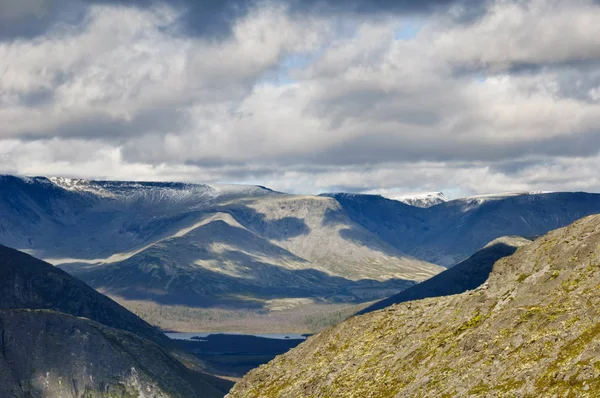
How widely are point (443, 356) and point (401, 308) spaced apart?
37501 mm

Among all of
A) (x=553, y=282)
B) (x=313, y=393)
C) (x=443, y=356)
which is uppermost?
(x=553, y=282)

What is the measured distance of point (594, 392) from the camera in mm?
89625

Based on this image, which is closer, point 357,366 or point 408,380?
point 408,380

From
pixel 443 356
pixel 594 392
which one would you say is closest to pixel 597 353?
pixel 594 392

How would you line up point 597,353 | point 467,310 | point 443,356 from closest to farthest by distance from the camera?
point 597,353 → point 443,356 → point 467,310

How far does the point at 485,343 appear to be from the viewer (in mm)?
122688

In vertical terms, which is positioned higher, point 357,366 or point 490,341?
point 490,341

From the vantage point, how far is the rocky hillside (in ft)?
344

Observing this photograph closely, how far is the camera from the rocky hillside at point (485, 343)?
344ft

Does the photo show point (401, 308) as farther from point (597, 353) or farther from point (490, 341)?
point (597, 353)

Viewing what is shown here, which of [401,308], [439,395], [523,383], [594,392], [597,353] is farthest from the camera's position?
[401,308]

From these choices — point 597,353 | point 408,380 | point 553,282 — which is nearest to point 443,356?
point 408,380

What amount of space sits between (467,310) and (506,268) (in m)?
11.0

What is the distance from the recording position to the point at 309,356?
167 metres
